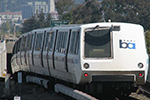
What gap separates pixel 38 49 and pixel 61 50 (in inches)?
161

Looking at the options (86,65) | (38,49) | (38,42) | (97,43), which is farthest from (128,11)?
(86,65)

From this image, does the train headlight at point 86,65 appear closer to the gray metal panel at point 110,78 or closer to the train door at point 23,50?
the gray metal panel at point 110,78

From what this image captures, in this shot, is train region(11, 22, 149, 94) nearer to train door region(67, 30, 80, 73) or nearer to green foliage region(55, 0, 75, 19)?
train door region(67, 30, 80, 73)

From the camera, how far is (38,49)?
66.6ft

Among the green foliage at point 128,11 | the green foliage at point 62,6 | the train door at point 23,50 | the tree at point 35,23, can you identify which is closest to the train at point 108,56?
the train door at point 23,50

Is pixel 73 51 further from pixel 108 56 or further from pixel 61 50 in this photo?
pixel 61 50

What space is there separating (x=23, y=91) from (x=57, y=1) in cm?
10762

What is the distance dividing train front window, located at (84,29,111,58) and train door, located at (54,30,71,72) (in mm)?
1899

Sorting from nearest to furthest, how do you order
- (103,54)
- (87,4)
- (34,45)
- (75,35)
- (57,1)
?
1. (103,54)
2. (75,35)
3. (34,45)
4. (87,4)
5. (57,1)

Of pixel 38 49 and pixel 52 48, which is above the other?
pixel 52 48

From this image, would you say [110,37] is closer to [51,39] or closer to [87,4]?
[51,39]

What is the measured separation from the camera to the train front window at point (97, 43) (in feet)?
45.5

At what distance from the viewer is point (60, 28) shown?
17078mm

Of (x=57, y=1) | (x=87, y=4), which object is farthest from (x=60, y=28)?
(x=57, y=1)
